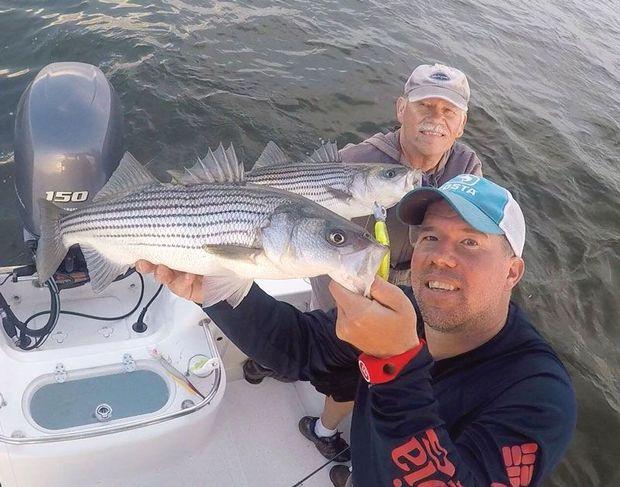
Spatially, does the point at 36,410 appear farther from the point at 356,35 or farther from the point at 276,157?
the point at 356,35

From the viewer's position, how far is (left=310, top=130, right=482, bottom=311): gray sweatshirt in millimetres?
4527

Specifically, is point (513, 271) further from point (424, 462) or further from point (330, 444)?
point (330, 444)

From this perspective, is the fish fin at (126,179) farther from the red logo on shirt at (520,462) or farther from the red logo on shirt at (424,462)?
the red logo on shirt at (520,462)

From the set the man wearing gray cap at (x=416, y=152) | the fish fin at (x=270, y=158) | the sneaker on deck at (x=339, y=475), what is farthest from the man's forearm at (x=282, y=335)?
the fish fin at (x=270, y=158)

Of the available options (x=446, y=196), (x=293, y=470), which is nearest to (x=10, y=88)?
(x=293, y=470)

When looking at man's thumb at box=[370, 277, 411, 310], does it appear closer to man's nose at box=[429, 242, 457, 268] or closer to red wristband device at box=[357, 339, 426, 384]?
red wristband device at box=[357, 339, 426, 384]

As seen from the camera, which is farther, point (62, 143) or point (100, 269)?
point (62, 143)

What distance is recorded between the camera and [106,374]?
368 centimetres

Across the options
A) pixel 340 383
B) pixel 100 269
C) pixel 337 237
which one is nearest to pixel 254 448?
pixel 340 383

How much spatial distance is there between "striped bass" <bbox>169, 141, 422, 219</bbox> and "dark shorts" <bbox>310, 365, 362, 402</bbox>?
4.73ft

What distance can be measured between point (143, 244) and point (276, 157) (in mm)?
1755

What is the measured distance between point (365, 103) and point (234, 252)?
8465 mm

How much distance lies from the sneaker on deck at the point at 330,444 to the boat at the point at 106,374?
7cm

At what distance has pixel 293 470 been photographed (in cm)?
401
